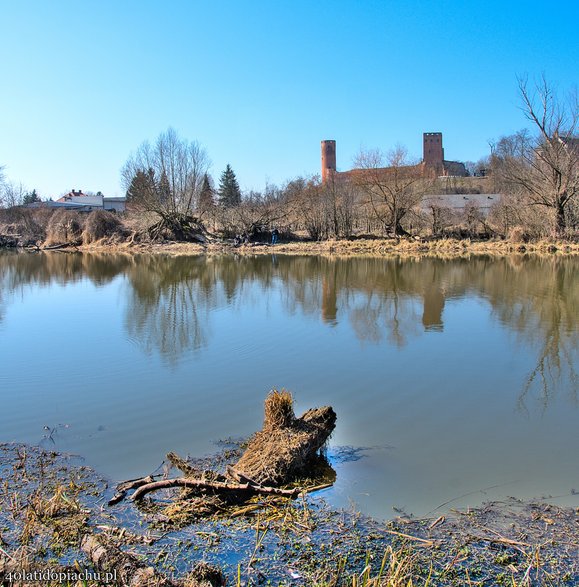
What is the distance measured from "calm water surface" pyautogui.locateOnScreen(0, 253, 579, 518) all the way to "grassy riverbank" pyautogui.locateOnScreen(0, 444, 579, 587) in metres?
0.38

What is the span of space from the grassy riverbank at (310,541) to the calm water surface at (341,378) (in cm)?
38

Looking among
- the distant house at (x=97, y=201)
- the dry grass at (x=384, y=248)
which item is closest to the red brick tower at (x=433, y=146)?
the distant house at (x=97, y=201)

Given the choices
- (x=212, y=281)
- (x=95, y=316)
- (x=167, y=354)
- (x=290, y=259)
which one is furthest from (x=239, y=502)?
(x=290, y=259)

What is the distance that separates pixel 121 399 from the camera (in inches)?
305

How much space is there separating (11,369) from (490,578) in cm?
815

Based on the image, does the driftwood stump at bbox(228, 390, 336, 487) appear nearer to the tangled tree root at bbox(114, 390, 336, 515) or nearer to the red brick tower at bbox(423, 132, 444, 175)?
the tangled tree root at bbox(114, 390, 336, 515)

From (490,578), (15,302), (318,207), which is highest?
(318,207)

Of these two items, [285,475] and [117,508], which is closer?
[117,508]

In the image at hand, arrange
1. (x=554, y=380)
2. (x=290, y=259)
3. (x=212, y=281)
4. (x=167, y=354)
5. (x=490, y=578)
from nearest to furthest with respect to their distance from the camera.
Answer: (x=490, y=578) → (x=554, y=380) → (x=167, y=354) → (x=212, y=281) → (x=290, y=259)

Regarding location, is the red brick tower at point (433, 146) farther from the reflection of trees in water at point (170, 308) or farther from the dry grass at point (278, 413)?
the dry grass at point (278, 413)

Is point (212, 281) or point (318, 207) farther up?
point (318, 207)

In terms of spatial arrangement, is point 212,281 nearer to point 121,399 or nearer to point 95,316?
point 95,316

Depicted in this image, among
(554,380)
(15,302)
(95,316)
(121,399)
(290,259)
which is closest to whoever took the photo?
(121,399)

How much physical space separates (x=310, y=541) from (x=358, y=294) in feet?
46.2
